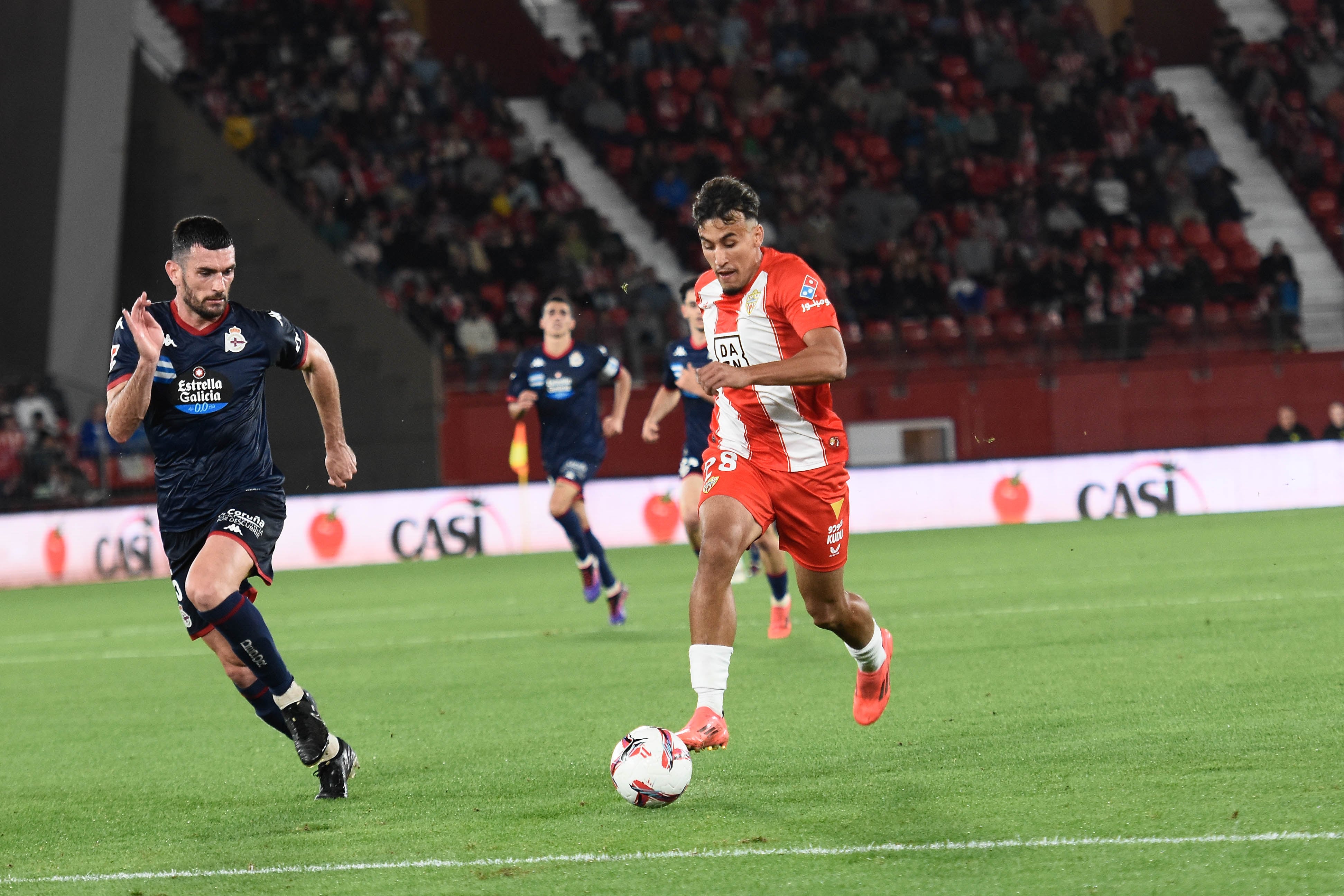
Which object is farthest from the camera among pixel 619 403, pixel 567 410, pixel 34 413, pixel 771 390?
pixel 34 413

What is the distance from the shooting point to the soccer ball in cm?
537

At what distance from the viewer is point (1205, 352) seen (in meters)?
23.2

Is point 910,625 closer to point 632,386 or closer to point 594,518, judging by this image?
point 594,518

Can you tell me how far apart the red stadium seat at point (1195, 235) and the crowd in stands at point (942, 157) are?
45mm

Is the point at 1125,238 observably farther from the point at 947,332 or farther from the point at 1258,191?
the point at 1258,191

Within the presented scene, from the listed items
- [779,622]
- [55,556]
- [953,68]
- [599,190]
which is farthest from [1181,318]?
[55,556]

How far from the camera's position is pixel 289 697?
586 centimetres

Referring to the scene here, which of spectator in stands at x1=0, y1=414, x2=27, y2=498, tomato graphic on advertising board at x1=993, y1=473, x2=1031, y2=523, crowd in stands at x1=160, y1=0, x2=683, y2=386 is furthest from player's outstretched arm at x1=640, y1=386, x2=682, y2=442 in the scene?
spectator in stands at x1=0, y1=414, x2=27, y2=498

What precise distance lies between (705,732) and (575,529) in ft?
22.2

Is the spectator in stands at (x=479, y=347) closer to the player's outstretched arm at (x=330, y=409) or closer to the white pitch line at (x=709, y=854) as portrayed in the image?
the player's outstretched arm at (x=330, y=409)

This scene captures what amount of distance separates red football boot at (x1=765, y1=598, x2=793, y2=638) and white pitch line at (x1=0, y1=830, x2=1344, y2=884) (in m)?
5.67

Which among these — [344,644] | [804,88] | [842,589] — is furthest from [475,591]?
[804,88]

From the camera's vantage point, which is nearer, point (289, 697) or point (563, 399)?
point (289, 697)

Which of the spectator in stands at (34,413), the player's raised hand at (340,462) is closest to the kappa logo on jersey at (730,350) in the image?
the player's raised hand at (340,462)
